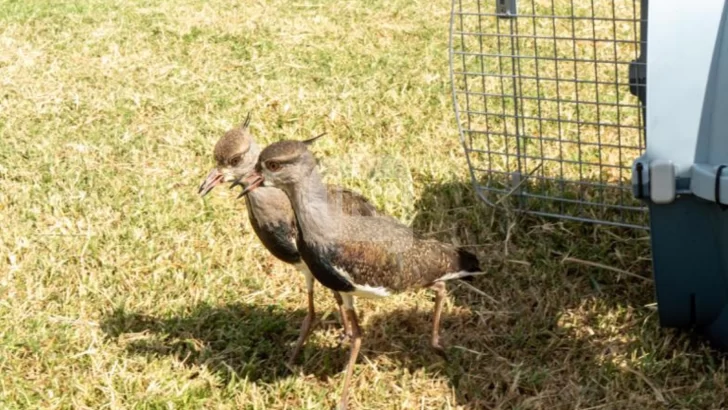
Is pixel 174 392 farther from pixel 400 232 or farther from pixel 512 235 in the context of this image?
pixel 512 235

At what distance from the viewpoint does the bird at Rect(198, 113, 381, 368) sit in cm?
411

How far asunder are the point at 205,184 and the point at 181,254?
0.77 meters

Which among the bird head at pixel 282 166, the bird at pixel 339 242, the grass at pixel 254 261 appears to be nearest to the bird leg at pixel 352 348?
the bird at pixel 339 242

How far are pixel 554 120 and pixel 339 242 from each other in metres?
1.52

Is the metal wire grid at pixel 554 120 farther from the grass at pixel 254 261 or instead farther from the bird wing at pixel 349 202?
the bird wing at pixel 349 202

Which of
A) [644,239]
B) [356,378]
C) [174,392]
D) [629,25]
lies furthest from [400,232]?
[629,25]

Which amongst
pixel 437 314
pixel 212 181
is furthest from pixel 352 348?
pixel 212 181

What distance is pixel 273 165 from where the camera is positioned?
3.70 meters

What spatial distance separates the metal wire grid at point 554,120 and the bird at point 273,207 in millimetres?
1015

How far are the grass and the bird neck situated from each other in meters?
0.70

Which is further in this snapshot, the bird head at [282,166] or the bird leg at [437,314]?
the bird leg at [437,314]

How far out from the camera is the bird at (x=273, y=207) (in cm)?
411

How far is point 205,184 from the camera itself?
426 cm

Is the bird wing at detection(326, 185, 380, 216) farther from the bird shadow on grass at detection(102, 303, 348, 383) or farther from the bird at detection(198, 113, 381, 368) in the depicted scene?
the bird shadow on grass at detection(102, 303, 348, 383)
